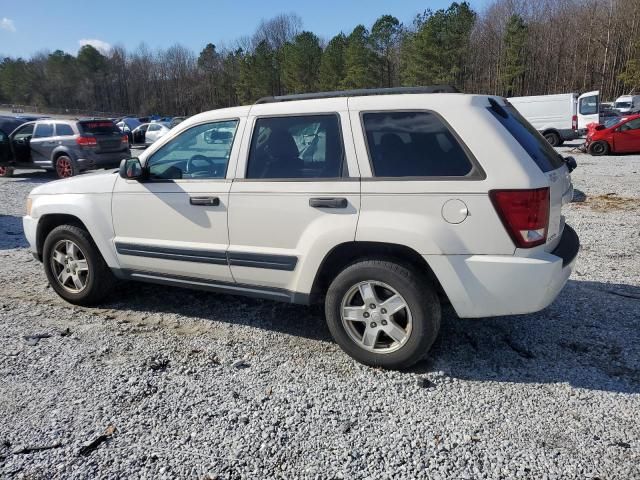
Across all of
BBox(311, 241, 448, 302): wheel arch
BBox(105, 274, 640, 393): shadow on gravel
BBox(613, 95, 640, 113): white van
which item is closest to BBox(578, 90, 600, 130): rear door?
BBox(613, 95, 640, 113): white van

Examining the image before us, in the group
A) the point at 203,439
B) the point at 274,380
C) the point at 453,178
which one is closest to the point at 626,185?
the point at 453,178

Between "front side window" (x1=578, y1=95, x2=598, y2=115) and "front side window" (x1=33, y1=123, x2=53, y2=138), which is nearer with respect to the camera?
"front side window" (x1=33, y1=123, x2=53, y2=138)

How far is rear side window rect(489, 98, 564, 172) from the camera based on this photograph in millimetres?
3049

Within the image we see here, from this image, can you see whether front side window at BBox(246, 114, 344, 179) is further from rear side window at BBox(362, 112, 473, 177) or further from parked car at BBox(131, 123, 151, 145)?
parked car at BBox(131, 123, 151, 145)

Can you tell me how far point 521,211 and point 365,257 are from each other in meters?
1.03

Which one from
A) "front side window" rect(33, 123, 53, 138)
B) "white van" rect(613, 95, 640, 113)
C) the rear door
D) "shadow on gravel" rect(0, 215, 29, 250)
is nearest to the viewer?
"shadow on gravel" rect(0, 215, 29, 250)

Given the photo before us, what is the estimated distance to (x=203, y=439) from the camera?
2.63 m

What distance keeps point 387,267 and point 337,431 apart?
41.9 inches

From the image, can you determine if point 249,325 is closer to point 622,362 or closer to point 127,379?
point 127,379

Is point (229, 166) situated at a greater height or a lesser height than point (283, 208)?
greater

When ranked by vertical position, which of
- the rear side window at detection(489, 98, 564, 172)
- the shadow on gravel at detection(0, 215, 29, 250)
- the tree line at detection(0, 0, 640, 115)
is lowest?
the shadow on gravel at detection(0, 215, 29, 250)

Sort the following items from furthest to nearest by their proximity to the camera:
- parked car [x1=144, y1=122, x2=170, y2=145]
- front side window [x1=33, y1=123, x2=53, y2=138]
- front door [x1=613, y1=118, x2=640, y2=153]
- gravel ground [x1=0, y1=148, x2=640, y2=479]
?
parked car [x1=144, y1=122, x2=170, y2=145] → front door [x1=613, y1=118, x2=640, y2=153] → front side window [x1=33, y1=123, x2=53, y2=138] → gravel ground [x1=0, y1=148, x2=640, y2=479]

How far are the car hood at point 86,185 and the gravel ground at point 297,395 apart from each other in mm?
1109

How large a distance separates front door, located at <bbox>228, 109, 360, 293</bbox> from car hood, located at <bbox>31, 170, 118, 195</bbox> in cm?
134
